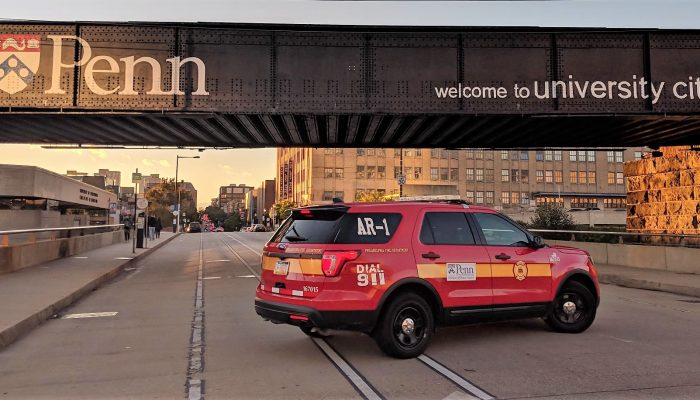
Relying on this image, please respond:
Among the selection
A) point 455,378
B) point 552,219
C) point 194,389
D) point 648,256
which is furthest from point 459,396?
point 552,219

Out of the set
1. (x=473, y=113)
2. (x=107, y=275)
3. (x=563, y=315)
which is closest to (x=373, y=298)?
(x=563, y=315)

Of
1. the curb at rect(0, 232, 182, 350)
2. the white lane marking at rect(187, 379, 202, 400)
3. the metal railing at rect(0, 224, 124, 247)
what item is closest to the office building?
the metal railing at rect(0, 224, 124, 247)

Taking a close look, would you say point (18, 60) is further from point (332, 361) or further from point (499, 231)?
point (499, 231)

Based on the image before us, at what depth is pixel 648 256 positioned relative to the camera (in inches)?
628

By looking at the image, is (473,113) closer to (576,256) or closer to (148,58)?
(576,256)

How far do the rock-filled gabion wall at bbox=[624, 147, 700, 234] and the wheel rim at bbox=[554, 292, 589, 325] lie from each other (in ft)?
45.2

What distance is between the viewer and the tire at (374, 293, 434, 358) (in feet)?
19.5

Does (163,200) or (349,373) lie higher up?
(163,200)

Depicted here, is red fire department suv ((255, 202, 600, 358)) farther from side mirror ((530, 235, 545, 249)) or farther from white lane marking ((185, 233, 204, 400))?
white lane marking ((185, 233, 204, 400))

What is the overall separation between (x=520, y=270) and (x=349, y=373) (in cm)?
282

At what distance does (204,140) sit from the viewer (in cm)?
2048

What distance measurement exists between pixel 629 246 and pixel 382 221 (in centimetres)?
1347

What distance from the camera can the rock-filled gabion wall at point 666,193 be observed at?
18.7m

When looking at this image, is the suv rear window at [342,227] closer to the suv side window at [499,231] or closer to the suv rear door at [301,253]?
the suv rear door at [301,253]
